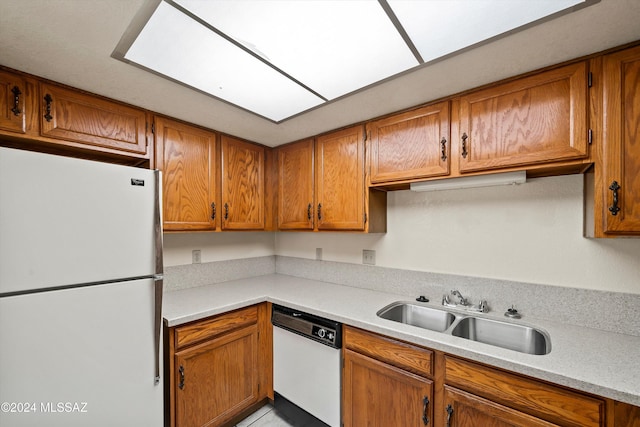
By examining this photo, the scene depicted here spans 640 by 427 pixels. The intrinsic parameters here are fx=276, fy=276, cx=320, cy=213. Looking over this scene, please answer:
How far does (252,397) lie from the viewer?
198cm

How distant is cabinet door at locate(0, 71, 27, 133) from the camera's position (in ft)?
4.20

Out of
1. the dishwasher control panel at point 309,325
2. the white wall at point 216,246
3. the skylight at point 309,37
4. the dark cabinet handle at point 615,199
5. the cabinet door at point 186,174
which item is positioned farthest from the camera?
the white wall at point 216,246

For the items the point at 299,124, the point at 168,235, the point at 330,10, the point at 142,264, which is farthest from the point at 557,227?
the point at 168,235

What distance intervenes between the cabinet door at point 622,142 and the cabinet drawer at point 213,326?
6.58ft

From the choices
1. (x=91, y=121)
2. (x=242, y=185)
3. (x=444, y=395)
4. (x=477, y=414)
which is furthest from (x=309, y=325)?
(x=91, y=121)

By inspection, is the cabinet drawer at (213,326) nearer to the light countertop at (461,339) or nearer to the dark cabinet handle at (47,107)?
the light countertop at (461,339)

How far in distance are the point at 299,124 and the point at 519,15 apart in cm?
135

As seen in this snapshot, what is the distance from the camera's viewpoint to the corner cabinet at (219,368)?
5.27 feet

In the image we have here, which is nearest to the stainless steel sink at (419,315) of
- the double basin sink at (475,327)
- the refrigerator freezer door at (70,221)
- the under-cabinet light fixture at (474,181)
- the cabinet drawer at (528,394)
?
the double basin sink at (475,327)

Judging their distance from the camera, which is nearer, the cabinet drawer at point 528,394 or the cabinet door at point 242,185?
the cabinet drawer at point 528,394

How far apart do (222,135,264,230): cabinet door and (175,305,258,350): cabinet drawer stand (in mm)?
684

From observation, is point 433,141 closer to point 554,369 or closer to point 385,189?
point 385,189

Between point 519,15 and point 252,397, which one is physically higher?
point 519,15

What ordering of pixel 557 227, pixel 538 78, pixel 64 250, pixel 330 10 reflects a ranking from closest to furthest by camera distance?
pixel 330 10, pixel 64 250, pixel 538 78, pixel 557 227
